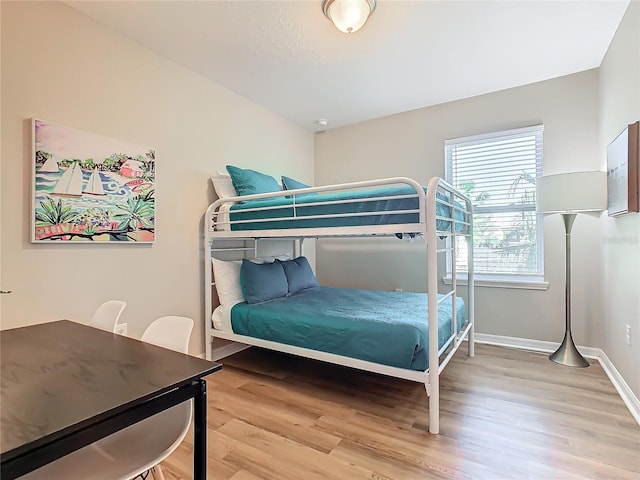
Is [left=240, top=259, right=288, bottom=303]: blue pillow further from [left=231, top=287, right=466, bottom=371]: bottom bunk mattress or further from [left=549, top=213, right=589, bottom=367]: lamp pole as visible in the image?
[left=549, top=213, right=589, bottom=367]: lamp pole

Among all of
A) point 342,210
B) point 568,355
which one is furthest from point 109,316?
point 568,355

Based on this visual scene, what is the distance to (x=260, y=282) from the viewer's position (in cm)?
269

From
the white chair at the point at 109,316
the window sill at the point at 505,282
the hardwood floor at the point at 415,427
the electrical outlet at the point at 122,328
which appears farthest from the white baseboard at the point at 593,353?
the electrical outlet at the point at 122,328

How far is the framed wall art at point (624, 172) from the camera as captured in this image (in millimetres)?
1866

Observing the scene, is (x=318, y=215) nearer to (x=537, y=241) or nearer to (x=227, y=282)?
(x=227, y=282)

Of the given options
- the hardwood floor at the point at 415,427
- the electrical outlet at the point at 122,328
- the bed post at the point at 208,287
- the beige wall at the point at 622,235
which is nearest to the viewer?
the hardwood floor at the point at 415,427

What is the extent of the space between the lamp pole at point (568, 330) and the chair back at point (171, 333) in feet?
9.31

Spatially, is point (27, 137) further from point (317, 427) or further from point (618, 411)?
point (618, 411)

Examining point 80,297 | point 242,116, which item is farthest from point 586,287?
point 80,297

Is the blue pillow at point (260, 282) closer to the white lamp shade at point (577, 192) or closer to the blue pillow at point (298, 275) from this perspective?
the blue pillow at point (298, 275)

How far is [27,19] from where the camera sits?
1821mm

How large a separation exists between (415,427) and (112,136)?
260cm

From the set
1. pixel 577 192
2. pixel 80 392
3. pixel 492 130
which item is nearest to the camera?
pixel 80 392

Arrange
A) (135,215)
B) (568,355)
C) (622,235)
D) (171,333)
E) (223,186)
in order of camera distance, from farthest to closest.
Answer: (223,186) < (568,355) < (135,215) < (622,235) < (171,333)
